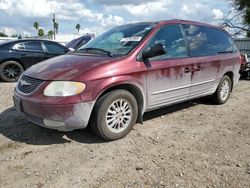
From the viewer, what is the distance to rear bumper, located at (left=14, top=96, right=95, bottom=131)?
158 inches

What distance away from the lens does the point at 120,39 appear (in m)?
5.08

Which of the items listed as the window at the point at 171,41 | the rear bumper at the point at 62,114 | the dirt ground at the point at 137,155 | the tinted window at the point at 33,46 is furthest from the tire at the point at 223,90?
the tinted window at the point at 33,46

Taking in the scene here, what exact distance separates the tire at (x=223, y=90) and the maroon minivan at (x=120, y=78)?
0.58m

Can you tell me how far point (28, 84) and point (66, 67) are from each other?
588 millimetres

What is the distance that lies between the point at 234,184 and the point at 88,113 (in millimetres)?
1964

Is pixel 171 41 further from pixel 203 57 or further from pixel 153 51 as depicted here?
pixel 203 57

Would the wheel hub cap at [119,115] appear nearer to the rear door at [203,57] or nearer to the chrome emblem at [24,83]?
the chrome emblem at [24,83]

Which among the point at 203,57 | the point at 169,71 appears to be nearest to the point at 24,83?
the point at 169,71

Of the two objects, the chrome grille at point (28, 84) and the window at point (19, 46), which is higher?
the window at point (19, 46)

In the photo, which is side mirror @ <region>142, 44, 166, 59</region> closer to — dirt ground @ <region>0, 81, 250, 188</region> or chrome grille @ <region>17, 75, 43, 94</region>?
dirt ground @ <region>0, 81, 250, 188</region>

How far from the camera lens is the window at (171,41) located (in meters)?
5.00

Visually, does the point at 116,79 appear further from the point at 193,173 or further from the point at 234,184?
the point at 234,184

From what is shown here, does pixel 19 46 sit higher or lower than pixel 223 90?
higher

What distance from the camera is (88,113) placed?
413 cm
